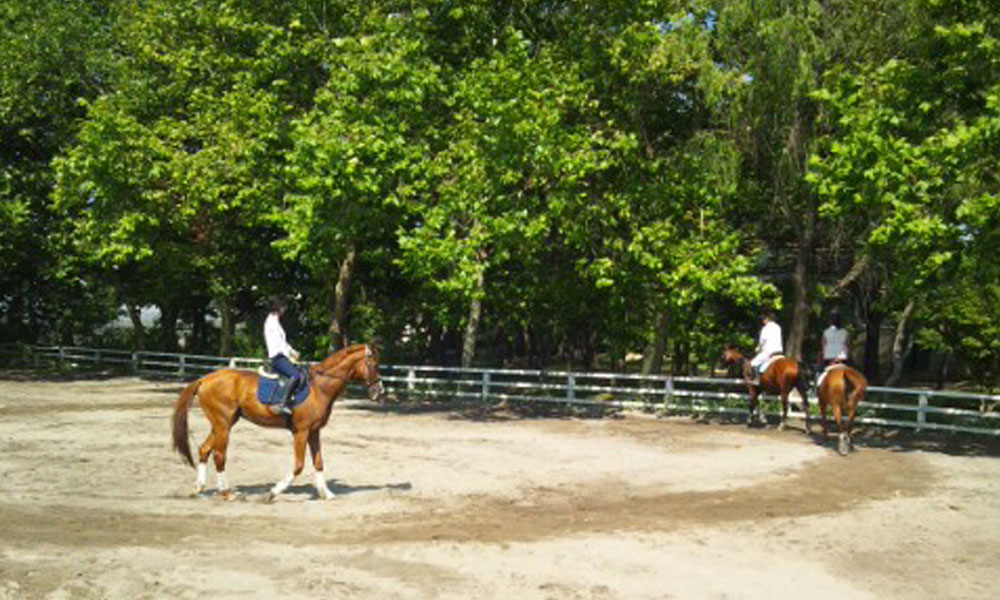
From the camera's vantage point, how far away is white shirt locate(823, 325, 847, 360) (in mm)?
16938

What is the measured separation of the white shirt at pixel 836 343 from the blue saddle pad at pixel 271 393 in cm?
1040

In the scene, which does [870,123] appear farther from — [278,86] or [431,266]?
[278,86]

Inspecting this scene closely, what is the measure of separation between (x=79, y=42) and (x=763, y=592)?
1251 inches

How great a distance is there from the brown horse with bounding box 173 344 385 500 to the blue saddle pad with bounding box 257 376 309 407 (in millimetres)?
69

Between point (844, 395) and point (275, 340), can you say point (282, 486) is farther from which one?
point (844, 395)

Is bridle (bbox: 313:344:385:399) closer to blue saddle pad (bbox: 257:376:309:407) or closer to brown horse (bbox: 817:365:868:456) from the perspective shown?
blue saddle pad (bbox: 257:376:309:407)

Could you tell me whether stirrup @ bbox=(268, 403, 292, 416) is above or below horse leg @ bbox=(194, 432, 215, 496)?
above

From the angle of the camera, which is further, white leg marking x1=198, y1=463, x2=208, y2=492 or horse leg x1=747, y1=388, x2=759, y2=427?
horse leg x1=747, y1=388, x2=759, y2=427

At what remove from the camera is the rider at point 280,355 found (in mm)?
11664

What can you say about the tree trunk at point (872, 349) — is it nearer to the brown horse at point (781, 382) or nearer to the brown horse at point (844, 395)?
the brown horse at point (781, 382)

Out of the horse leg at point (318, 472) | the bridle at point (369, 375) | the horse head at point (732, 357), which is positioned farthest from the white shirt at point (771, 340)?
the horse leg at point (318, 472)

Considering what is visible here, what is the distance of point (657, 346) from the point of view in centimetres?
2477

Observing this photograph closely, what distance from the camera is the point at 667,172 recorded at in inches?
889

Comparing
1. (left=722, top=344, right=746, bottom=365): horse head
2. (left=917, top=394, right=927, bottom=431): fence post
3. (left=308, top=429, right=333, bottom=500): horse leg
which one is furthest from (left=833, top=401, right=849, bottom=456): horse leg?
(left=308, top=429, right=333, bottom=500): horse leg
